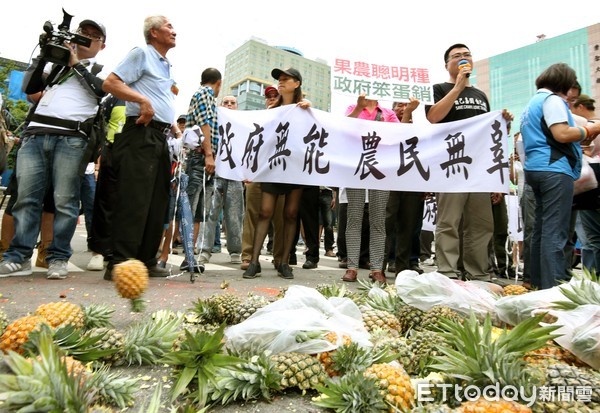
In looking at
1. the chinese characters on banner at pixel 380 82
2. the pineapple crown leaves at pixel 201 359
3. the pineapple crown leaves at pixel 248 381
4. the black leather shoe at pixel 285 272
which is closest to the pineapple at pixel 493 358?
the pineapple crown leaves at pixel 248 381

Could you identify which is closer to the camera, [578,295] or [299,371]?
[299,371]

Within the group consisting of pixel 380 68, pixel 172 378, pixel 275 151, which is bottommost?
pixel 172 378

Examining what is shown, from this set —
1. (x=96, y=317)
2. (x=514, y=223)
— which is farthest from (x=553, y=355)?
(x=514, y=223)

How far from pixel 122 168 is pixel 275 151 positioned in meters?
1.71

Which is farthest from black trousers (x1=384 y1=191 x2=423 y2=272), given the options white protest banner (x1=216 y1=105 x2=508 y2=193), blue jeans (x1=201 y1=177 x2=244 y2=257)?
blue jeans (x1=201 y1=177 x2=244 y2=257)

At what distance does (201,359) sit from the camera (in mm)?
1396

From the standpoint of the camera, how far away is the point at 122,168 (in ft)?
11.4

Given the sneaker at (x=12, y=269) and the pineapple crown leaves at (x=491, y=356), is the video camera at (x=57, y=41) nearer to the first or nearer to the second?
the sneaker at (x=12, y=269)

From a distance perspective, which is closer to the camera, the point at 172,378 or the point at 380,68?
the point at 172,378

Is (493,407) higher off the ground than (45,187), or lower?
lower

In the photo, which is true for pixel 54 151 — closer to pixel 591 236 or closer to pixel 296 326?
pixel 296 326

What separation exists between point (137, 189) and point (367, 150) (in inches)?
102

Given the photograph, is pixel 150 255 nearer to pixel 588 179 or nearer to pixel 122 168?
pixel 122 168

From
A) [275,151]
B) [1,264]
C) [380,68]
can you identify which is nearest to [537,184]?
[380,68]
